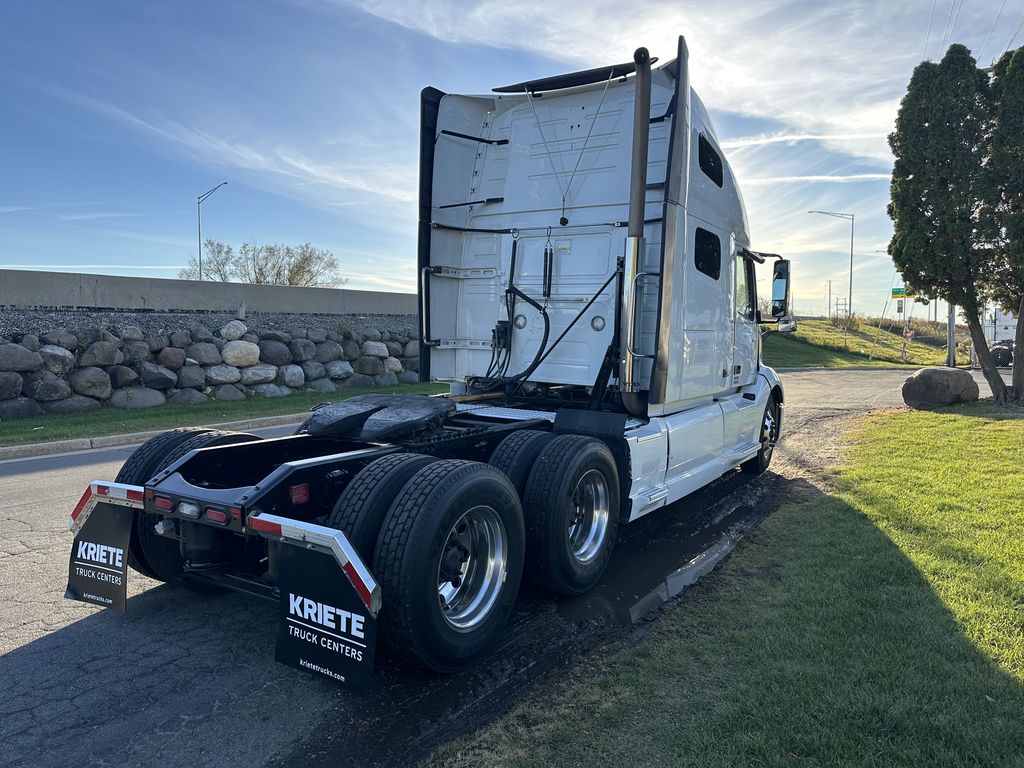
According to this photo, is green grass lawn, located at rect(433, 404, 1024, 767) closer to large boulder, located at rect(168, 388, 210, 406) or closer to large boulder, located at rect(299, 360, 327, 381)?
large boulder, located at rect(168, 388, 210, 406)

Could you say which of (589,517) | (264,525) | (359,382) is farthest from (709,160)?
(359,382)

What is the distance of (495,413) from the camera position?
19.3 feet

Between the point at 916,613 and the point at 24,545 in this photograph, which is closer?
the point at 916,613

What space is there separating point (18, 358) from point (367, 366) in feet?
24.3

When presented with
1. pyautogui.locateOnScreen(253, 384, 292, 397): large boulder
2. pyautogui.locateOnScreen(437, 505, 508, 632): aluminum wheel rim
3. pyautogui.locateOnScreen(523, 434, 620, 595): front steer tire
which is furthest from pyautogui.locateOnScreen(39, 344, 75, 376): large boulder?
pyautogui.locateOnScreen(437, 505, 508, 632): aluminum wheel rim

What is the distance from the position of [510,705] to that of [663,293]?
3289mm

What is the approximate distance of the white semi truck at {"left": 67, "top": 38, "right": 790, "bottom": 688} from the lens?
323cm

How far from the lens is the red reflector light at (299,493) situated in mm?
3607

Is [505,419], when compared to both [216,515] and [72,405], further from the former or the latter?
[72,405]

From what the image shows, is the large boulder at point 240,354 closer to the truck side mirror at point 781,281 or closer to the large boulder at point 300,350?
Answer: the large boulder at point 300,350

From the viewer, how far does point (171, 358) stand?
Answer: 13.7 meters

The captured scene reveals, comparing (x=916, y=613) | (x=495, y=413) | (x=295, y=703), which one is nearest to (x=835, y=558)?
(x=916, y=613)

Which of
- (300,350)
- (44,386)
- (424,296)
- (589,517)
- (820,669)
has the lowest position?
(820,669)

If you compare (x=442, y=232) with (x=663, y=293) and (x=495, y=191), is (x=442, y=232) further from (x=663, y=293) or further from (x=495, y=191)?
(x=663, y=293)
